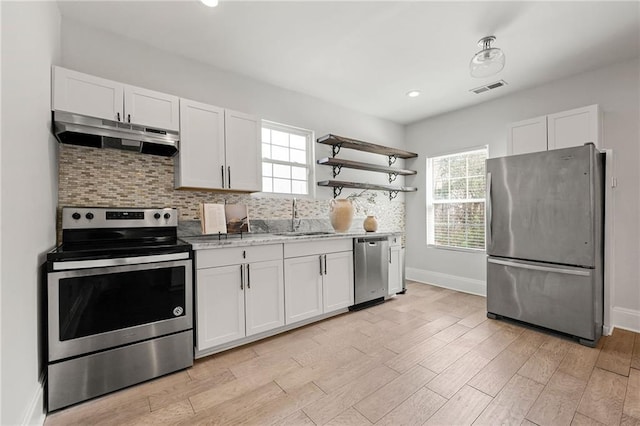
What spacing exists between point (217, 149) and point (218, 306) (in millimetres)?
1421

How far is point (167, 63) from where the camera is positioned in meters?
2.73

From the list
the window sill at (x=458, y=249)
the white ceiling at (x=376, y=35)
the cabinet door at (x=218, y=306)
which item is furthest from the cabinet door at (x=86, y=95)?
the window sill at (x=458, y=249)

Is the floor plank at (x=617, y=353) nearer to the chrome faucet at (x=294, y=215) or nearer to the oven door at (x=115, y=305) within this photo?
the chrome faucet at (x=294, y=215)

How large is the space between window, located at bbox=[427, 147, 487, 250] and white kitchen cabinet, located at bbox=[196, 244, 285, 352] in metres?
2.97

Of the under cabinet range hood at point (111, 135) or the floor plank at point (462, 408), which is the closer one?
the floor plank at point (462, 408)

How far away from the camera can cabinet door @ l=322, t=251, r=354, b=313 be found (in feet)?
9.96

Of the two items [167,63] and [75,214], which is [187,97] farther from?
[75,214]

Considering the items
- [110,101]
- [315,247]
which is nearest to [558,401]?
[315,247]

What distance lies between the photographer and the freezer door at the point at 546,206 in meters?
2.48

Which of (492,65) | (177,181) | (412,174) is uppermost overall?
(492,65)

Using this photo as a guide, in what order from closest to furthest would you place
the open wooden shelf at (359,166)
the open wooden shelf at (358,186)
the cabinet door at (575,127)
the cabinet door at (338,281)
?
the cabinet door at (575,127) → the cabinet door at (338,281) → the open wooden shelf at (359,166) → the open wooden shelf at (358,186)

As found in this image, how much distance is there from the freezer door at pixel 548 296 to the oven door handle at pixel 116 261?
306 centimetres

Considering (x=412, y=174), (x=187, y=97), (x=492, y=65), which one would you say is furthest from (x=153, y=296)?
(x=412, y=174)

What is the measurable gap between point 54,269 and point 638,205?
4883 millimetres
